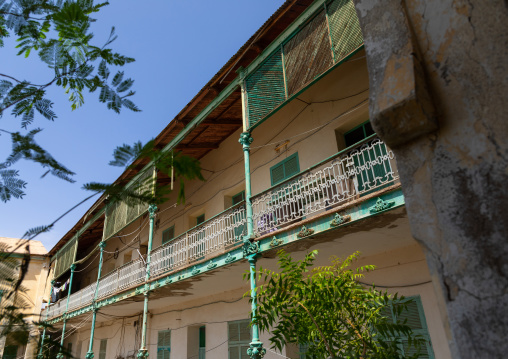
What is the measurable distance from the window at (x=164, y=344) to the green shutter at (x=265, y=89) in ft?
28.0

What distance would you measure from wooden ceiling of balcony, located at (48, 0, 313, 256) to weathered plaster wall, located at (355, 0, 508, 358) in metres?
6.34

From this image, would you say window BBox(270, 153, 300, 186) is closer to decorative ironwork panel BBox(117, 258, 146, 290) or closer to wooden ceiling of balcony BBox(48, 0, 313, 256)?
wooden ceiling of balcony BBox(48, 0, 313, 256)

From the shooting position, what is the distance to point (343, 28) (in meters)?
6.23

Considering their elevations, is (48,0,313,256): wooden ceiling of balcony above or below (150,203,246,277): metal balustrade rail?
above

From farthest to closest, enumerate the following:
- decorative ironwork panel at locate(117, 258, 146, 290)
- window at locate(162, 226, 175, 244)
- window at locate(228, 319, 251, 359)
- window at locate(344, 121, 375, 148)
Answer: window at locate(162, 226, 175, 244) → decorative ironwork panel at locate(117, 258, 146, 290) → window at locate(228, 319, 251, 359) → window at locate(344, 121, 375, 148)

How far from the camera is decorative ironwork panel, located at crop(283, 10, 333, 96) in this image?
6.56 metres

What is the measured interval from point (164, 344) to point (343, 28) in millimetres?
11346

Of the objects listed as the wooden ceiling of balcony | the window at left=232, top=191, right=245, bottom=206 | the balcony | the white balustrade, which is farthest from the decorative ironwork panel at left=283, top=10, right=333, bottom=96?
the white balustrade

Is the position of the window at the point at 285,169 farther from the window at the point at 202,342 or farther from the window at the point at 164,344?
the window at the point at 164,344

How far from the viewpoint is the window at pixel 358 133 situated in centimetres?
783

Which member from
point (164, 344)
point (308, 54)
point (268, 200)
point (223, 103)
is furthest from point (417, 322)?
point (164, 344)

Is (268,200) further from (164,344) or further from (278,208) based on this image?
(164,344)

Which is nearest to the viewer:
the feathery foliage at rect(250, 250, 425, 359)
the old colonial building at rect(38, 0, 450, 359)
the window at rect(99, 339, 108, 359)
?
the feathery foliage at rect(250, 250, 425, 359)

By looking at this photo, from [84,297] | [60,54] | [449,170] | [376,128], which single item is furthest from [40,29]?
[84,297]
